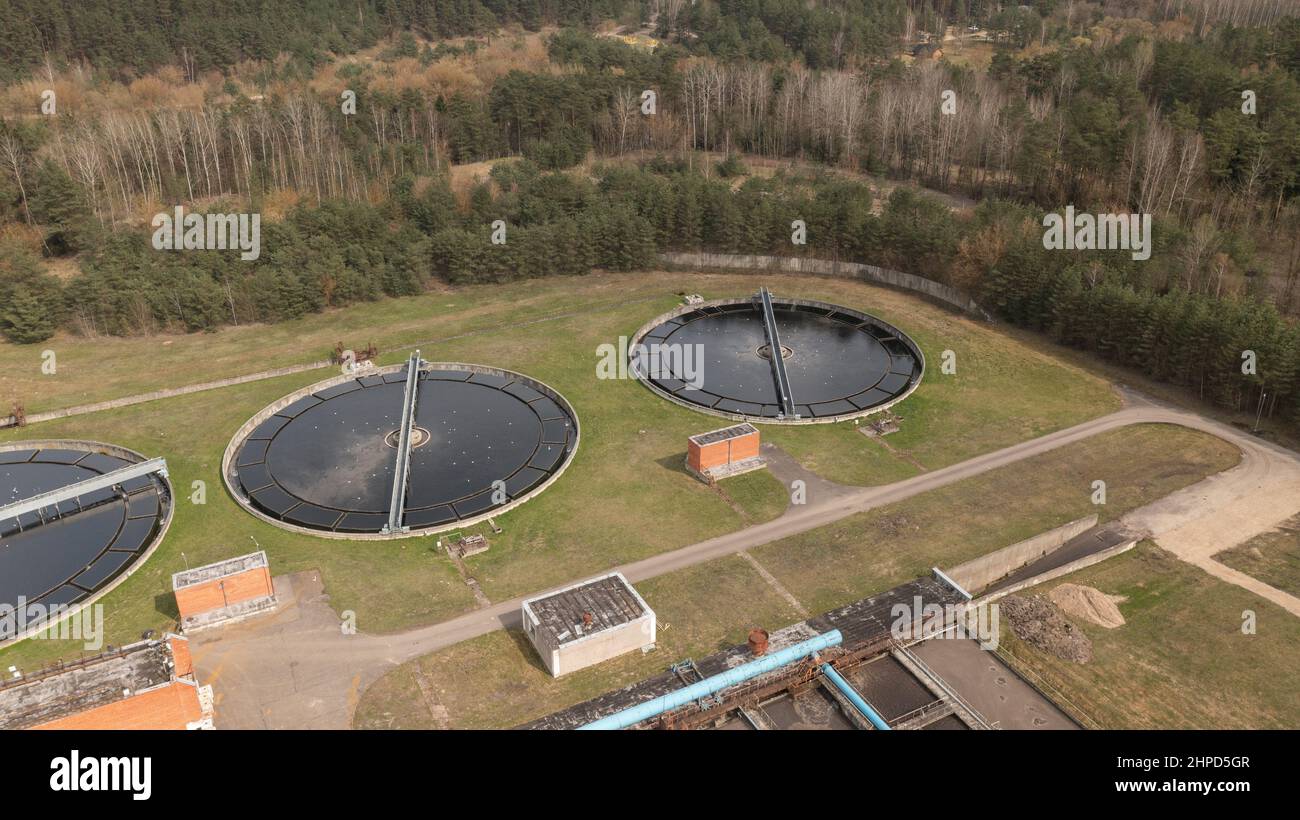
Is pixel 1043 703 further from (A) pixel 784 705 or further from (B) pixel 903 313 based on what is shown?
(B) pixel 903 313

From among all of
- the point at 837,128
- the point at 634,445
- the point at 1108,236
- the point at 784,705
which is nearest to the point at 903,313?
the point at 1108,236

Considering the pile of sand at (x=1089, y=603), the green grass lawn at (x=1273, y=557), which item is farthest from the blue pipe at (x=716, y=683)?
the green grass lawn at (x=1273, y=557)

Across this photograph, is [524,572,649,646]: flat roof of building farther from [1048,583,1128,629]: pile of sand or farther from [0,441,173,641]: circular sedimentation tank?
[0,441,173,641]: circular sedimentation tank

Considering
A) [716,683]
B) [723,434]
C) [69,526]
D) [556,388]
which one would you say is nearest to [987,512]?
[723,434]

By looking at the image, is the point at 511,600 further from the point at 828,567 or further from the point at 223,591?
the point at 828,567

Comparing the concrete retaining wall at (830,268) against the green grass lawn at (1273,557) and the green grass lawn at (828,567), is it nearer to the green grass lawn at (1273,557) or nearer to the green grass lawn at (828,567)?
the green grass lawn at (828,567)

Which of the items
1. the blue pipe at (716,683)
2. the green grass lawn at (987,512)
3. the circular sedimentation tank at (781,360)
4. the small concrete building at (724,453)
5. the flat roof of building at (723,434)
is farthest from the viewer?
the circular sedimentation tank at (781,360)

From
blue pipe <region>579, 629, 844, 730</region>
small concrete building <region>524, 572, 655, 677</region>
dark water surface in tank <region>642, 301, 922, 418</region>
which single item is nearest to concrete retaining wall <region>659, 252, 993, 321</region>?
dark water surface in tank <region>642, 301, 922, 418</region>
